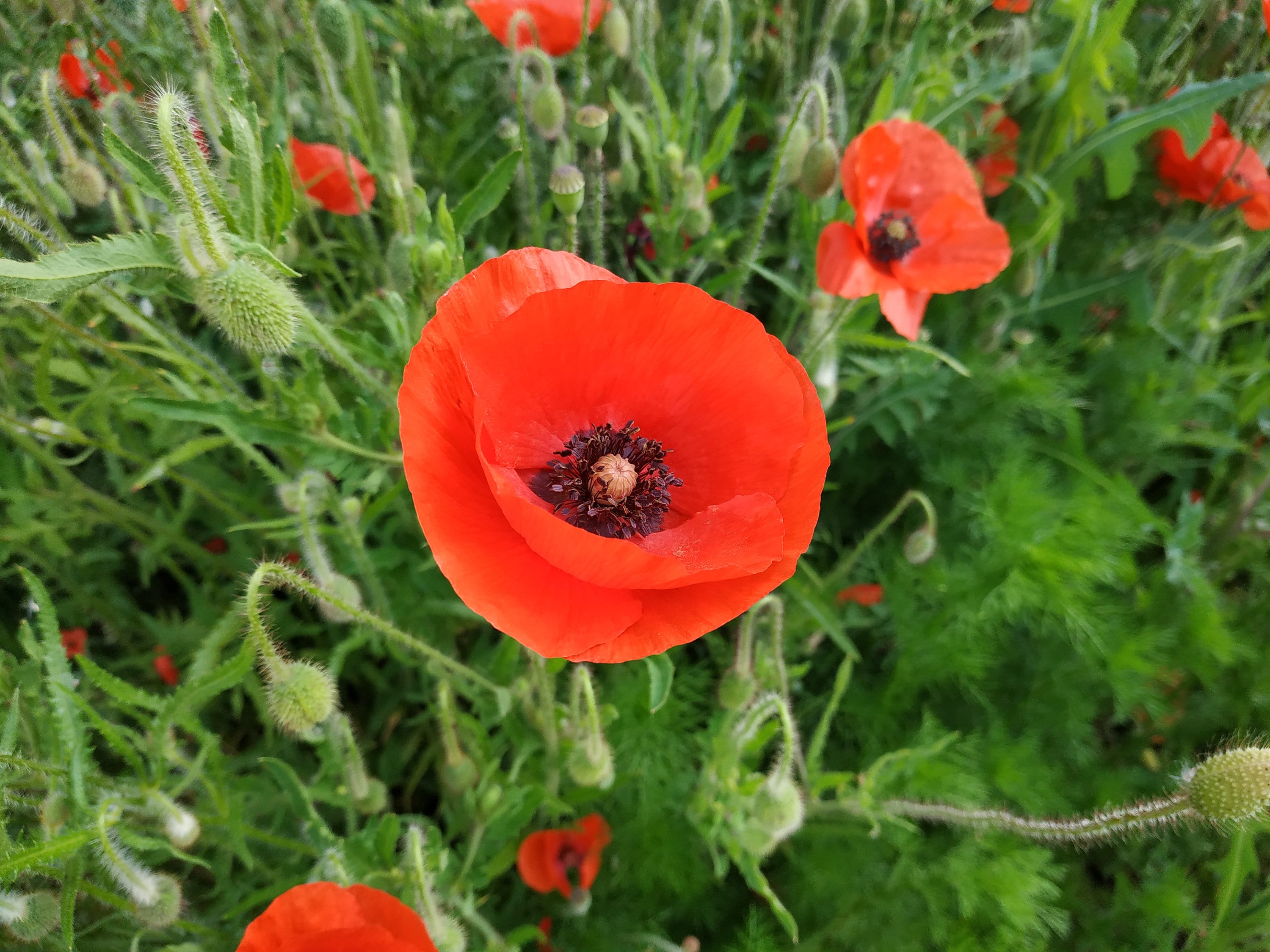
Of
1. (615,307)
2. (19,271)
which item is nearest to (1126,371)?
(615,307)

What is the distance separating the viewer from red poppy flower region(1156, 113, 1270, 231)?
2.02 metres

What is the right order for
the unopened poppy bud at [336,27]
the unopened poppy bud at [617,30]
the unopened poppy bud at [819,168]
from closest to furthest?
the unopened poppy bud at [336,27] → the unopened poppy bud at [819,168] → the unopened poppy bud at [617,30]

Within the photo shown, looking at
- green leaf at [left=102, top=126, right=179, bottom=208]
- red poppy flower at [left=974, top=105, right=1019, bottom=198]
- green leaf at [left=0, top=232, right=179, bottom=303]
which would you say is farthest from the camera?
red poppy flower at [left=974, top=105, right=1019, bottom=198]

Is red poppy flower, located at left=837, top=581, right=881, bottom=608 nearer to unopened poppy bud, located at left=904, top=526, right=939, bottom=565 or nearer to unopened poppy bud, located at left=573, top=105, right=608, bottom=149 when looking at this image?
unopened poppy bud, located at left=904, top=526, right=939, bottom=565

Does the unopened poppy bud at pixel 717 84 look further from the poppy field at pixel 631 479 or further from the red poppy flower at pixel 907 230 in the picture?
the red poppy flower at pixel 907 230

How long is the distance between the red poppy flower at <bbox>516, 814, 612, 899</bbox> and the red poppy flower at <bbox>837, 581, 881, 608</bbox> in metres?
0.83

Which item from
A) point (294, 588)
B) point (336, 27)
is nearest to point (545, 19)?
point (336, 27)

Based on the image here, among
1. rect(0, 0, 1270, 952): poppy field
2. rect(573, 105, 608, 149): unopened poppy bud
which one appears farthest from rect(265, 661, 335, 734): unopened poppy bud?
rect(573, 105, 608, 149): unopened poppy bud

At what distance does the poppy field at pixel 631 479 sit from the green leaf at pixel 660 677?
11 millimetres

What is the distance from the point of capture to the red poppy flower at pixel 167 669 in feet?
5.48

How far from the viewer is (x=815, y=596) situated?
1.81 meters

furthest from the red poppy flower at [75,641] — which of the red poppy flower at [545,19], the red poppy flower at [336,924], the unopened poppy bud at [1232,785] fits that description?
the unopened poppy bud at [1232,785]

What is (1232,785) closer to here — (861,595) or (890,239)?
(861,595)

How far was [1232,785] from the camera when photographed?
1.00m
